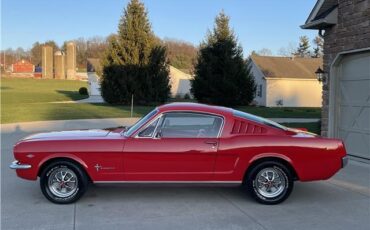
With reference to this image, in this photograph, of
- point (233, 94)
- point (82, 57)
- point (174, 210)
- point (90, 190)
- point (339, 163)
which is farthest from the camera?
point (82, 57)

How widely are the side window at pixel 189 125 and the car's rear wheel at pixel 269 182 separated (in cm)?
82

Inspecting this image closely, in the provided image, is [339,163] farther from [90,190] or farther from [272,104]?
[272,104]

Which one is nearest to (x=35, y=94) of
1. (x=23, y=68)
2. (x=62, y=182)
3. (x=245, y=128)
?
(x=62, y=182)

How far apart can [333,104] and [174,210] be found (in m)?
6.94

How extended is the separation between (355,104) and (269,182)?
17.1ft

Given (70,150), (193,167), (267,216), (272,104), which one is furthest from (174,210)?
(272,104)

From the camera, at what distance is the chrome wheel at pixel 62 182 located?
20.6ft

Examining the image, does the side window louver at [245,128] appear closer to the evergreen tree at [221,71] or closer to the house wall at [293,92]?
the evergreen tree at [221,71]

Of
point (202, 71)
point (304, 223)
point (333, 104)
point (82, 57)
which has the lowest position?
point (304, 223)

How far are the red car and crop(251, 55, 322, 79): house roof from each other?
36159 mm

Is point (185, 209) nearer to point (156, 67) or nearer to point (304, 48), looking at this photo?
point (156, 67)

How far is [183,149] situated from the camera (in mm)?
6238

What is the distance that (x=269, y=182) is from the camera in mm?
6438

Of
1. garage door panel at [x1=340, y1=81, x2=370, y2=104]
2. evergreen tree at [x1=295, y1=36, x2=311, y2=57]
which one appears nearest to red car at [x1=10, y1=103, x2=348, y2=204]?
garage door panel at [x1=340, y1=81, x2=370, y2=104]
